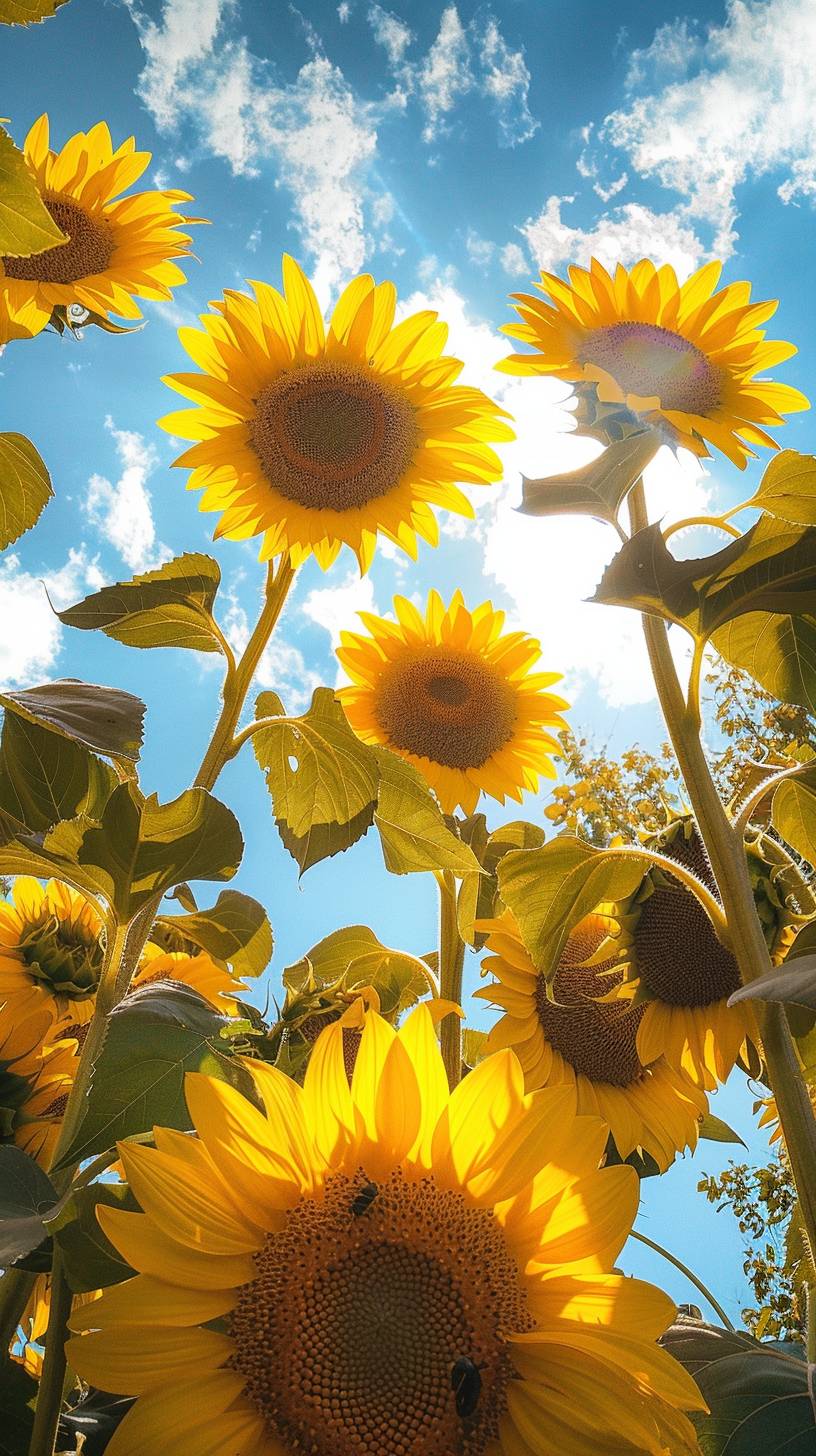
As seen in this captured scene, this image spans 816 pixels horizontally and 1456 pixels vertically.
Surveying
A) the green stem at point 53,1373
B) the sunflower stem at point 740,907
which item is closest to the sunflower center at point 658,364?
the sunflower stem at point 740,907

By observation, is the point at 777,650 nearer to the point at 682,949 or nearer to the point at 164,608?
the point at 682,949

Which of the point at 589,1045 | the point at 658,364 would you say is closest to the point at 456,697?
the point at 658,364

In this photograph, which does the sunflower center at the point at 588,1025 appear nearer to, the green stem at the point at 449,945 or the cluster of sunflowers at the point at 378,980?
the cluster of sunflowers at the point at 378,980

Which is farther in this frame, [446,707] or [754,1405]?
[446,707]

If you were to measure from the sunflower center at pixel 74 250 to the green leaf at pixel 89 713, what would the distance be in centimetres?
71

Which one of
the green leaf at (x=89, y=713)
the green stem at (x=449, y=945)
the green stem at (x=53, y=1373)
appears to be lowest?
the green stem at (x=53, y=1373)

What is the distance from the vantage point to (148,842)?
0.96 meters

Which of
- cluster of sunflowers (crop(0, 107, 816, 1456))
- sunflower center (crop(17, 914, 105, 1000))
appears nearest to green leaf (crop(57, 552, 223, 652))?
cluster of sunflowers (crop(0, 107, 816, 1456))

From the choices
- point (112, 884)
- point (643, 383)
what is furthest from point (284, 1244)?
point (643, 383)

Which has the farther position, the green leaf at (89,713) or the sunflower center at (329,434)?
the sunflower center at (329,434)

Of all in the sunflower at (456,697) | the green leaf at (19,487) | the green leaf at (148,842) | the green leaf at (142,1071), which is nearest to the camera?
the green leaf at (142,1071)

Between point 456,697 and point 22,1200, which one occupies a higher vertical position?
point 456,697

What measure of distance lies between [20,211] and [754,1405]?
104 centimetres

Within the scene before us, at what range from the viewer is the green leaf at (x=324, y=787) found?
4.35 ft
